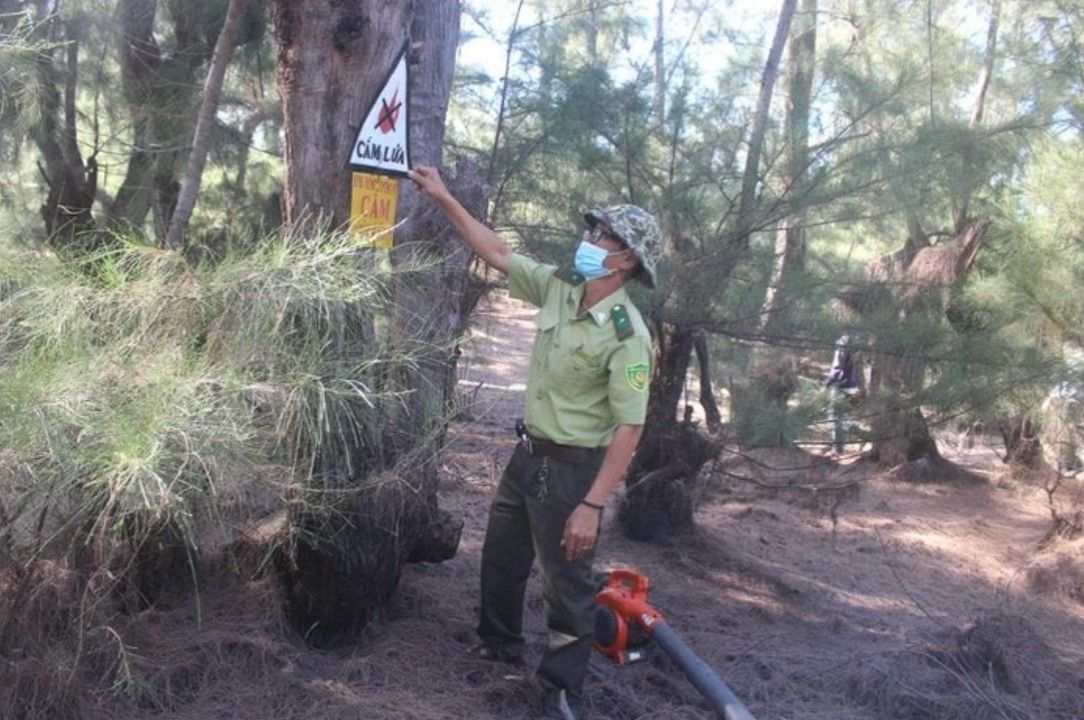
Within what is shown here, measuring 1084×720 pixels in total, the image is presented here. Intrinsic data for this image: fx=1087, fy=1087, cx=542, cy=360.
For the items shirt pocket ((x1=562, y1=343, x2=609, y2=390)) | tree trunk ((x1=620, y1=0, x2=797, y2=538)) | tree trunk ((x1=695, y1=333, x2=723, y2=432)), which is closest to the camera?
shirt pocket ((x1=562, y1=343, x2=609, y2=390))

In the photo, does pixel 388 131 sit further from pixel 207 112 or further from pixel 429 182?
pixel 207 112

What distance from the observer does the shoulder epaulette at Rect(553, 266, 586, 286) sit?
14.1ft

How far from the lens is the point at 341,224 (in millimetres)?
4242

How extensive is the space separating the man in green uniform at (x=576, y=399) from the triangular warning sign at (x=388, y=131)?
0.16 m

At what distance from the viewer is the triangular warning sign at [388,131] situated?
4.26 m

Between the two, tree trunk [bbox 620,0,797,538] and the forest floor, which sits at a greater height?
tree trunk [bbox 620,0,797,538]

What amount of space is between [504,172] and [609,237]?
2.96 m

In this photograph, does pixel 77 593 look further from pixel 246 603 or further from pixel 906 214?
pixel 906 214

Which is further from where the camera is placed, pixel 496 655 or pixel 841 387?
pixel 841 387

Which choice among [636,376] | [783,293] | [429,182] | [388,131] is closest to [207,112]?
[388,131]

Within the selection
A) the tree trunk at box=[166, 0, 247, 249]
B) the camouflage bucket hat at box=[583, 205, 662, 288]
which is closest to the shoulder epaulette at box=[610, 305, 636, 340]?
the camouflage bucket hat at box=[583, 205, 662, 288]

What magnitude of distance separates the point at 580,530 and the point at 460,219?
130 cm

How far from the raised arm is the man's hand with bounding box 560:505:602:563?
1091 mm

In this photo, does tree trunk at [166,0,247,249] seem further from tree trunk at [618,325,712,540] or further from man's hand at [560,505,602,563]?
tree trunk at [618,325,712,540]
